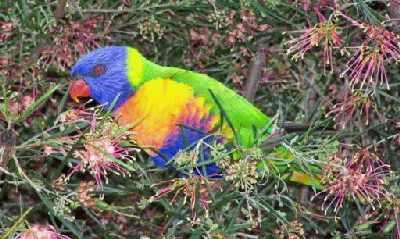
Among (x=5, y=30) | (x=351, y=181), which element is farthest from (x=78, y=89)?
(x=351, y=181)

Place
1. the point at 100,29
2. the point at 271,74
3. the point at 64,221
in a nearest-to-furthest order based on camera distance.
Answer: the point at 64,221 → the point at 100,29 → the point at 271,74

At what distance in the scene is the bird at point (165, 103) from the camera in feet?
5.72

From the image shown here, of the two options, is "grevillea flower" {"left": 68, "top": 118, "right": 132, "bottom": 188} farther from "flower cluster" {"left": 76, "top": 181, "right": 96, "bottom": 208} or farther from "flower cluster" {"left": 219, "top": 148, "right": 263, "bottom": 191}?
"flower cluster" {"left": 219, "top": 148, "right": 263, "bottom": 191}

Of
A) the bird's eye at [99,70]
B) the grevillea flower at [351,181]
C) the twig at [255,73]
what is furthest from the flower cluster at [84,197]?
the twig at [255,73]

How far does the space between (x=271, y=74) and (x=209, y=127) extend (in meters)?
0.48

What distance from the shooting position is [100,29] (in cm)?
203

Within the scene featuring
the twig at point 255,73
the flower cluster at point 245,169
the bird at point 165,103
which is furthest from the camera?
the twig at point 255,73

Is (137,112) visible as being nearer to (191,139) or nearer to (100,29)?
(191,139)

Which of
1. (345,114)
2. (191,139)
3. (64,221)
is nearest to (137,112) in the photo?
(191,139)

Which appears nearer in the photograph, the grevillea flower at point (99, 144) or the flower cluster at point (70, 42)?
the grevillea flower at point (99, 144)

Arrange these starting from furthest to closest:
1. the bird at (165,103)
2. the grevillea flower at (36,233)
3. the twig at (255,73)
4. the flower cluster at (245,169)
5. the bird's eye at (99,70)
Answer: the twig at (255,73), the bird's eye at (99,70), the bird at (165,103), the flower cluster at (245,169), the grevillea flower at (36,233)

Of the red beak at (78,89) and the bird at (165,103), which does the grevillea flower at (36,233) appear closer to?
the bird at (165,103)

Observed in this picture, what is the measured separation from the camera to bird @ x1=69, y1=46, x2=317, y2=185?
1.74 metres

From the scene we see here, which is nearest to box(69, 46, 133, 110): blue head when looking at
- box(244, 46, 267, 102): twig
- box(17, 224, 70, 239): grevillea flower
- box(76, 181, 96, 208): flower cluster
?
box(244, 46, 267, 102): twig
